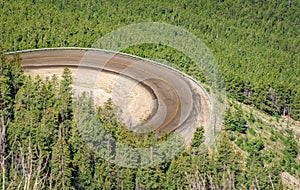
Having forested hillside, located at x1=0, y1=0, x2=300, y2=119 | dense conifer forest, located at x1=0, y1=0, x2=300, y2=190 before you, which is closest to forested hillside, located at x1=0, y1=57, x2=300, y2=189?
dense conifer forest, located at x1=0, y1=0, x2=300, y2=190

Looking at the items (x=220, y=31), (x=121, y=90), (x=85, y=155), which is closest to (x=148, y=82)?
(x=121, y=90)

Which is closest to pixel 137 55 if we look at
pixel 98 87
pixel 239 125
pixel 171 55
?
pixel 171 55

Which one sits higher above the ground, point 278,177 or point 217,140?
point 217,140

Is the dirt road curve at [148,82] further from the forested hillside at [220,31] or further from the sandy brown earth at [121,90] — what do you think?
the forested hillside at [220,31]

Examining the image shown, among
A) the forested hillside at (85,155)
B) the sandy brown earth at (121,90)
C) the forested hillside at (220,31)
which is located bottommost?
the forested hillside at (85,155)

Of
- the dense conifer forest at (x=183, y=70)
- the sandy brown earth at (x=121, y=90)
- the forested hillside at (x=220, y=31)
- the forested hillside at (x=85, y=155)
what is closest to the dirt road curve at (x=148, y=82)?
the sandy brown earth at (x=121, y=90)

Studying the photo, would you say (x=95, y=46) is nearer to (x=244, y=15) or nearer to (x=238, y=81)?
(x=238, y=81)
